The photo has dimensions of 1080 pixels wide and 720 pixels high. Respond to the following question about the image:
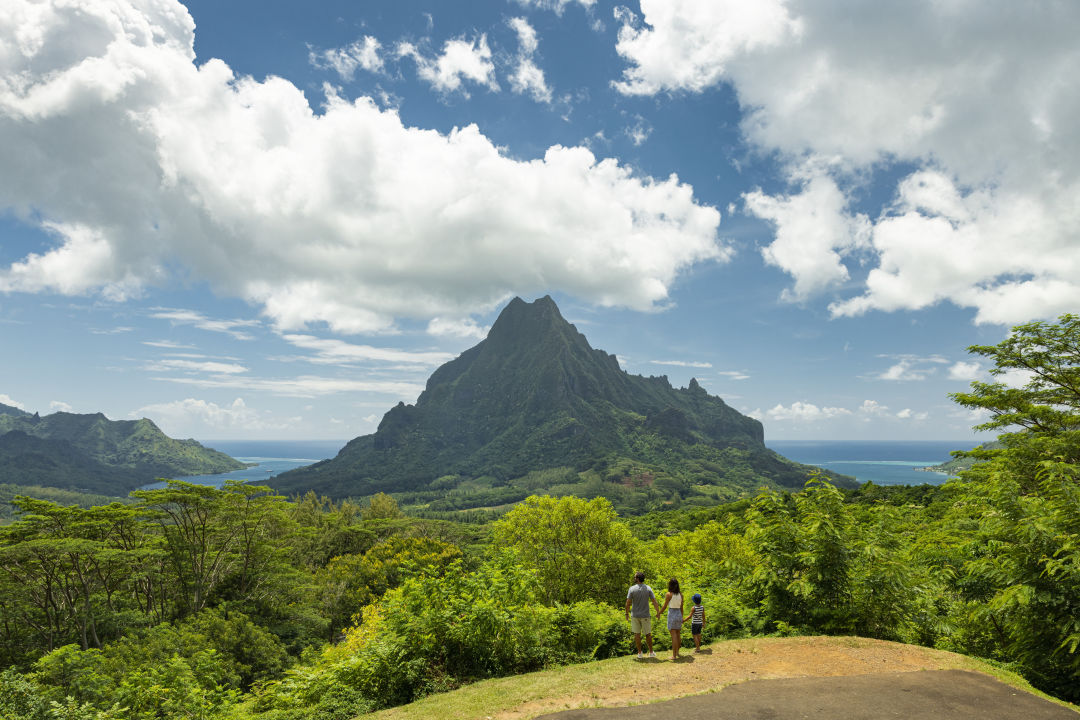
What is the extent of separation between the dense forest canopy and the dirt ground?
1501mm

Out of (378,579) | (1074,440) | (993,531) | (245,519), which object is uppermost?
(1074,440)

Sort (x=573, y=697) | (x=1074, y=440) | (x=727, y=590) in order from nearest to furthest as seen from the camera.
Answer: (x=573, y=697) < (x=727, y=590) < (x=1074, y=440)

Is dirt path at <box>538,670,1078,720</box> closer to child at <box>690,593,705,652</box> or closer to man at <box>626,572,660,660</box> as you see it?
child at <box>690,593,705,652</box>

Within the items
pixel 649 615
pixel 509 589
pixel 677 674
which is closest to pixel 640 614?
pixel 649 615

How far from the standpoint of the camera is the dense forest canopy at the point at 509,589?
1088 cm

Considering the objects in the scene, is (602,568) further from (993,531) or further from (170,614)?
(170,614)

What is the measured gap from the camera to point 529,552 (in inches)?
945

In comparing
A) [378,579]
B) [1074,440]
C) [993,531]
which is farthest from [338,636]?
[1074,440]

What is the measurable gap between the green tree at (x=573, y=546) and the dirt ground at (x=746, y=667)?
10263 millimetres

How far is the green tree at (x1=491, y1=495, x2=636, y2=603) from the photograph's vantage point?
2288 cm

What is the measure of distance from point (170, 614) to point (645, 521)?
90.1 m

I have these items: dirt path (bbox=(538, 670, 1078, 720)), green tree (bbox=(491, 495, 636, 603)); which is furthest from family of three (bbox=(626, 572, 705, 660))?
green tree (bbox=(491, 495, 636, 603))

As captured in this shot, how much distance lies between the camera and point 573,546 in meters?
24.1

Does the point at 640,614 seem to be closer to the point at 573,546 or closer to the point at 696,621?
the point at 696,621
